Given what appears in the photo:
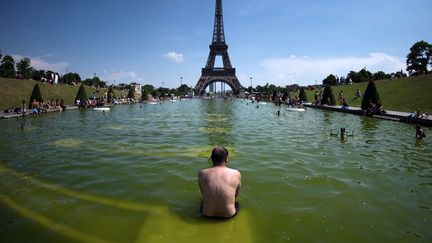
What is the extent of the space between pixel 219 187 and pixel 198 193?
84.6 inches

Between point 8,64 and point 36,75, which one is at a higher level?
point 8,64

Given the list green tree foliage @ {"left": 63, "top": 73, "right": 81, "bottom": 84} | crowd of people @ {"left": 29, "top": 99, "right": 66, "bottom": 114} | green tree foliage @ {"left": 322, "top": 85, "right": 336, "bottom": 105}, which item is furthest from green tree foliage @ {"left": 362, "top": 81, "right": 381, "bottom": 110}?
green tree foliage @ {"left": 63, "top": 73, "right": 81, "bottom": 84}

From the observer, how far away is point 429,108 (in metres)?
27.8

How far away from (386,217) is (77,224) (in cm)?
579

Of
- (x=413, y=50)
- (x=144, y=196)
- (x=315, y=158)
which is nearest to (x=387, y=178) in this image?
(x=315, y=158)

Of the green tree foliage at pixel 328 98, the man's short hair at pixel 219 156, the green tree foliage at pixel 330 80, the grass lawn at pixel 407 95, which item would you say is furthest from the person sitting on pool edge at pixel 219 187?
the green tree foliage at pixel 330 80

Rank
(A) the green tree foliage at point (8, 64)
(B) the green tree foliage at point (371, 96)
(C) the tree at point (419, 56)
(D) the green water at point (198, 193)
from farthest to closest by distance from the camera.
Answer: (C) the tree at point (419, 56) < (A) the green tree foliage at point (8, 64) < (B) the green tree foliage at point (371, 96) < (D) the green water at point (198, 193)

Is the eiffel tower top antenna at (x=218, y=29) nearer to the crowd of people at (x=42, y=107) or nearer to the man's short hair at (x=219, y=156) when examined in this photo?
the crowd of people at (x=42, y=107)

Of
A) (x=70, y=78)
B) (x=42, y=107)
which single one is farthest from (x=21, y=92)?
(x=70, y=78)

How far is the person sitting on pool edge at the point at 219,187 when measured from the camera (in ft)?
17.9

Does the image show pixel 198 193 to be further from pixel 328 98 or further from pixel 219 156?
pixel 328 98

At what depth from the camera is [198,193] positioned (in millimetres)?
7441

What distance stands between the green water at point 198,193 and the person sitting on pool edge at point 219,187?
23cm

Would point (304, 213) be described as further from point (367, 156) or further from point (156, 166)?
point (367, 156)
